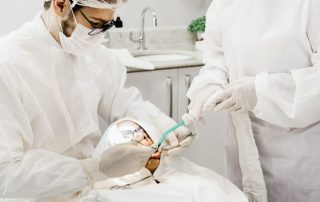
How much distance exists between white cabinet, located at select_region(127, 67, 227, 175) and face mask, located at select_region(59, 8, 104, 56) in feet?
2.91

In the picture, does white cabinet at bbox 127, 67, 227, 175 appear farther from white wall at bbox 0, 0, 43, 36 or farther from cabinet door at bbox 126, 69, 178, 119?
white wall at bbox 0, 0, 43, 36

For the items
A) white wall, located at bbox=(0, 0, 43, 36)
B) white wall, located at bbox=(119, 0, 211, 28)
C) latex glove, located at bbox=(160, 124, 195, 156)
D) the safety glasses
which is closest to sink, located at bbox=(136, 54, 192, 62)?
white wall, located at bbox=(119, 0, 211, 28)

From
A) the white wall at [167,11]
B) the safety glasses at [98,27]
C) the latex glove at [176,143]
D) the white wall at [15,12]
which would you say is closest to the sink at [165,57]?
the white wall at [167,11]

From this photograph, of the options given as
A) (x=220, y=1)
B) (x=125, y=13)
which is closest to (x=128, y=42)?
(x=125, y=13)

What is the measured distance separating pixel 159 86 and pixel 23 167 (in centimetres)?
132

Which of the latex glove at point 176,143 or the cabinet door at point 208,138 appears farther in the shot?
the cabinet door at point 208,138

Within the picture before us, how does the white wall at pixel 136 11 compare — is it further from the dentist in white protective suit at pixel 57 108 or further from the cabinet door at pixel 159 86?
the dentist in white protective suit at pixel 57 108

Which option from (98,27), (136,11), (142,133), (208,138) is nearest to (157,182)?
(142,133)

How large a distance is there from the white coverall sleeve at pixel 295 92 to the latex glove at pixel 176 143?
0.92 feet

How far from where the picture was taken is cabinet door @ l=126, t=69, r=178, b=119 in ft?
7.42

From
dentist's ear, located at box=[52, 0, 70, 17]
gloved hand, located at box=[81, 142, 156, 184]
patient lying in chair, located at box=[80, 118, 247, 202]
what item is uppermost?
dentist's ear, located at box=[52, 0, 70, 17]

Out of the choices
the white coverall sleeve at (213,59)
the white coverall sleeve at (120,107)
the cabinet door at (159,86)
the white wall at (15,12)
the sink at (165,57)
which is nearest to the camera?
the white coverall sleeve at (213,59)

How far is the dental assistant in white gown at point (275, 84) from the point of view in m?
1.26

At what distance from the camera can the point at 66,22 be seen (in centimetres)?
125
